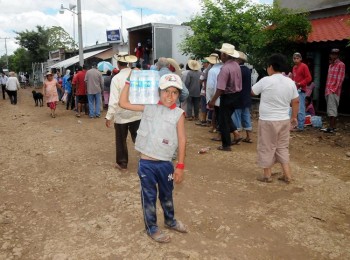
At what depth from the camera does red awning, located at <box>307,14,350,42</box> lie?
31.0ft

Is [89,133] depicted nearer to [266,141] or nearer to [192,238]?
[266,141]

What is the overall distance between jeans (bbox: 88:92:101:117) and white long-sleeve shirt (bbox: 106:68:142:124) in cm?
652

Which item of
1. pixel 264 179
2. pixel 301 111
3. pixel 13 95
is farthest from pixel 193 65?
pixel 13 95

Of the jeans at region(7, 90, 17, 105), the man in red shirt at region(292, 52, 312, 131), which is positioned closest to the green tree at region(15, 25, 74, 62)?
the jeans at region(7, 90, 17, 105)

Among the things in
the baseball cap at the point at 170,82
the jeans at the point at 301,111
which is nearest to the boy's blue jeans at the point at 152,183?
the baseball cap at the point at 170,82

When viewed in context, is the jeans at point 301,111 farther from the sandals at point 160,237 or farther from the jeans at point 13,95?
the jeans at point 13,95

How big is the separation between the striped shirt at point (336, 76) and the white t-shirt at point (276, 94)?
3666mm

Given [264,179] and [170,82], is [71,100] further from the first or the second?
[170,82]

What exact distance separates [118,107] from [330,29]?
7.71m

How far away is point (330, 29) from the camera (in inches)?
398

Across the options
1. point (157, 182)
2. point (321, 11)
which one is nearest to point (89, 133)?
point (157, 182)

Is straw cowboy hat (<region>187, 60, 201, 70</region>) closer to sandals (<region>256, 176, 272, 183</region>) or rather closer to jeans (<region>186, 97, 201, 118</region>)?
jeans (<region>186, 97, 201, 118</region>)

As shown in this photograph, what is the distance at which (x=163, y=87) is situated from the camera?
303 cm

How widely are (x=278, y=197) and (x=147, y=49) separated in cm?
1336
